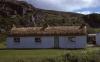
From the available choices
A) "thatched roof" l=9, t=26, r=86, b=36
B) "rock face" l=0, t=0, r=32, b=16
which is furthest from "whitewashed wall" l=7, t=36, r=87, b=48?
"rock face" l=0, t=0, r=32, b=16

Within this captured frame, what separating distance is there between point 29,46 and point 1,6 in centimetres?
7801

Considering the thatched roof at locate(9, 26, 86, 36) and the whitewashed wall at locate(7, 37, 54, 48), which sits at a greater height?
the thatched roof at locate(9, 26, 86, 36)

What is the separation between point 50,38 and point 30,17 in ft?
233

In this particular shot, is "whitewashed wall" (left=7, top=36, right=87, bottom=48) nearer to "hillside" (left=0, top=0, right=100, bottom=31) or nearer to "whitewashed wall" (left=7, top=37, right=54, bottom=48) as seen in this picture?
"whitewashed wall" (left=7, top=37, right=54, bottom=48)

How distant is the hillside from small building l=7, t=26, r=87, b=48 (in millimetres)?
55430

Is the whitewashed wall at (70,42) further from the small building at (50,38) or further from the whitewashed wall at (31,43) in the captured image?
the whitewashed wall at (31,43)

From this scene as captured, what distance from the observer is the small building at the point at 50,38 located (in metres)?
51.8

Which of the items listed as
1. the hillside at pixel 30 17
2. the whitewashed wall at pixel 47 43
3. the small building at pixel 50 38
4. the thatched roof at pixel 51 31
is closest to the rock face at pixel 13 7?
the hillside at pixel 30 17

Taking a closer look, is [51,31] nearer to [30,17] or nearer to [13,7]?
[30,17]

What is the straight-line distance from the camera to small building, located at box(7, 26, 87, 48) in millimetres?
51750

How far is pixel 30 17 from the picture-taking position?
12269cm

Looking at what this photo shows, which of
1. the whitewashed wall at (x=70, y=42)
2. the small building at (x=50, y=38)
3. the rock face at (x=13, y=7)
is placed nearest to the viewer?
the whitewashed wall at (x=70, y=42)

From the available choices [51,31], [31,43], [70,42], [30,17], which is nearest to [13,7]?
[30,17]

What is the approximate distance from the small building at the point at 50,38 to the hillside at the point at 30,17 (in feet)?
182
